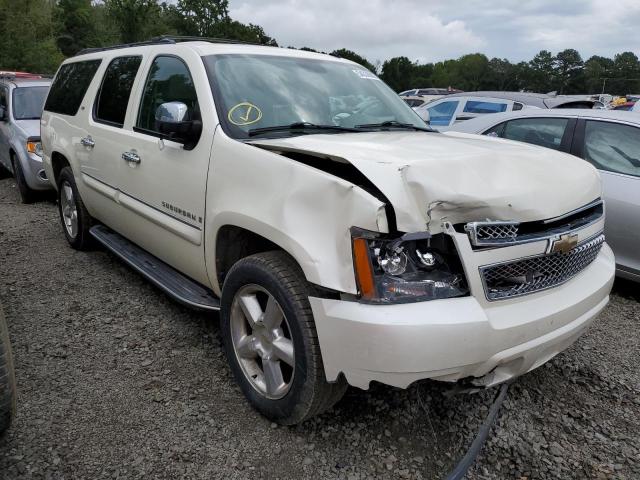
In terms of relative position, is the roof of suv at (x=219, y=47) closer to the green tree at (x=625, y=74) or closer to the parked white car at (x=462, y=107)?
the parked white car at (x=462, y=107)

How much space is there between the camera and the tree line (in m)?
26.4

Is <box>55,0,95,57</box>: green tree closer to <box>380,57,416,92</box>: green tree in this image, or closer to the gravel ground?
<box>380,57,416,92</box>: green tree

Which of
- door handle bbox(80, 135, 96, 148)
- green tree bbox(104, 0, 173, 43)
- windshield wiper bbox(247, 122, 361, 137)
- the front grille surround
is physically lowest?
the front grille surround

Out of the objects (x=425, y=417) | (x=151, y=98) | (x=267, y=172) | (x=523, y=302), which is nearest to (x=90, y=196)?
(x=151, y=98)

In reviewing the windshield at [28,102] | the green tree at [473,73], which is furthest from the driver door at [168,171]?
the green tree at [473,73]

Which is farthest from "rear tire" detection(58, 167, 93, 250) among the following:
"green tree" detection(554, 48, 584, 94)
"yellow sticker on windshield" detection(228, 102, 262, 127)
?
"green tree" detection(554, 48, 584, 94)

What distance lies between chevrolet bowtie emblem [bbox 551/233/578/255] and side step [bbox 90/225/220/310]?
5.68 ft

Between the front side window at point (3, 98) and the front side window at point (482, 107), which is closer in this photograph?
the front side window at point (3, 98)

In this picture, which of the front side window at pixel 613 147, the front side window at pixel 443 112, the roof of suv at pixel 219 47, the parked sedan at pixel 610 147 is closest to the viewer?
the roof of suv at pixel 219 47

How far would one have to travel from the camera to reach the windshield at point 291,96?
2920 millimetres

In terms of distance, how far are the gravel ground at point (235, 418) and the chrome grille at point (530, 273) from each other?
0.80m

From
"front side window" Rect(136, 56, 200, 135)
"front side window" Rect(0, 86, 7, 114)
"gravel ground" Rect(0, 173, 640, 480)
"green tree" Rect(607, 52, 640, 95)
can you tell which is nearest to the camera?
"gravel ground" Rect(0, 173, 640, 480)

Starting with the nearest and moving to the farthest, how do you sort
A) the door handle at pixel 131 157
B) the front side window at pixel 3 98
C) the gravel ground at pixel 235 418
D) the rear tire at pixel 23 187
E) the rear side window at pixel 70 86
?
the gravel ground at pixel 235 418
the door handle at pixel 131 157
the rear side window at pixel 70 86
the rear tire at pixel 23 187
the front side window at pixel 3 98

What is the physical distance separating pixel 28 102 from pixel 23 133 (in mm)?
943
